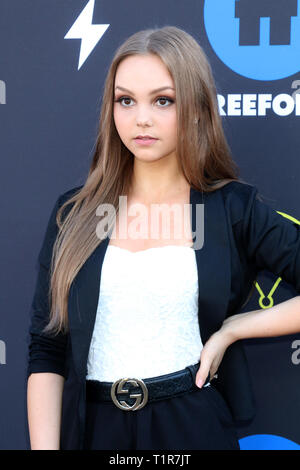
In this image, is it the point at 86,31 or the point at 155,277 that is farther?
the point at 86,31

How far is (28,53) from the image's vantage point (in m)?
1.89

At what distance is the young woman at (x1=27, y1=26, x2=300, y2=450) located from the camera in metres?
1.37

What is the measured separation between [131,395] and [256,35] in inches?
44.0

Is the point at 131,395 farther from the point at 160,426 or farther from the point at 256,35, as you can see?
the point at 256,35

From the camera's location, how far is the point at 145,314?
4.49 feet

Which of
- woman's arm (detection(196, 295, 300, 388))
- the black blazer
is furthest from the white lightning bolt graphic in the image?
woman's arm (detection(196, 295, 300, 388))

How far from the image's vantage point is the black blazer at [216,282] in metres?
1.40

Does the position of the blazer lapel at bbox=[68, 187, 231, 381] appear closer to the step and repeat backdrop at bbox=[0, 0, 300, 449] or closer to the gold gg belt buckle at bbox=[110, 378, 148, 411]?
the gold gg belt buckle at bbox=[110, 378, 148, 411]

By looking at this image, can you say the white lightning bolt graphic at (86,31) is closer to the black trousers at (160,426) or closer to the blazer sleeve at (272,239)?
the blazer sleeve at (272,239)

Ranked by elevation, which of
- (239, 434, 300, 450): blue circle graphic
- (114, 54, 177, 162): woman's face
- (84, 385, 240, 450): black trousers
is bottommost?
(239, 434, 300, 450): blue circle graphic

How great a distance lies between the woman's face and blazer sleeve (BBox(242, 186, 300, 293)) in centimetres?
27

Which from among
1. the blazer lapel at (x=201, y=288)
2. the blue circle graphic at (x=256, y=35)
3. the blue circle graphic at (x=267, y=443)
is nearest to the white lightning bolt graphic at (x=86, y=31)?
the blue circle graphic at (x=256, y=35)

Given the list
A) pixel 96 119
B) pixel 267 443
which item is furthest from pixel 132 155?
pixel 267 443
